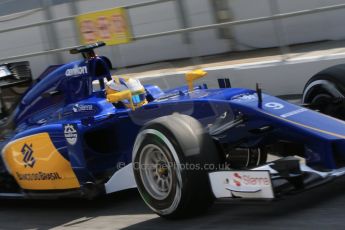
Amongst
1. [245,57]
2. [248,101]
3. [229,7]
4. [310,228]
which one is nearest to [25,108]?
[248,101]

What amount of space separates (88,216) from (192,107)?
1.36m

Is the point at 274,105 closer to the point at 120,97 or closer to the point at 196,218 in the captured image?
the point at 196,218

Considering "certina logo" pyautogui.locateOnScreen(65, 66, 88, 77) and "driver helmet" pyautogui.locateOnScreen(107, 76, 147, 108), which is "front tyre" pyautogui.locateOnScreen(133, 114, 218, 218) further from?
"certina logo" pyautogui.locateOnScreen(65, 66, 88, 77)

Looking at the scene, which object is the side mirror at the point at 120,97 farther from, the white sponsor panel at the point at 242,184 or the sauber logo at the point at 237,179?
the sauber logo at the point at 237,179

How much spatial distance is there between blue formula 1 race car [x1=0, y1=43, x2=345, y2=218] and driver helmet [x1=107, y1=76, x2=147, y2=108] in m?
0.01

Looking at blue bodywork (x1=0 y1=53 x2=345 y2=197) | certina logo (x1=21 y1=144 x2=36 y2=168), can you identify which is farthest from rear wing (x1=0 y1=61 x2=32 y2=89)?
certina logo (x1=21 y1=144 x2=36 y2=168)

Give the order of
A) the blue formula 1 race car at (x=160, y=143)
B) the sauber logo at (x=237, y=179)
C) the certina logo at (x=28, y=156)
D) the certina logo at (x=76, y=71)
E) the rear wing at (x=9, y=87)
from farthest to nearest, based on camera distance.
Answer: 1. the rear wing at (x=9, y=87)
2. the certina logo at (x=76, y=71)
3. the certina logo at (x=28, y=156)
4. the blue formula 1 race car at (x=160, y=143)
5. the sauber logo at (x=237, y=179)

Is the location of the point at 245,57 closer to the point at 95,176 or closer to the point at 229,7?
the point at 229,7

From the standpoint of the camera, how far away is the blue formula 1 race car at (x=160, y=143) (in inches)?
176

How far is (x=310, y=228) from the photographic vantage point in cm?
413

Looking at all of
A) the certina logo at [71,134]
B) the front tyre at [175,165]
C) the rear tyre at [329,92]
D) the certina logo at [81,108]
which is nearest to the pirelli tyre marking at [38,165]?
the certina logo at [71,134]

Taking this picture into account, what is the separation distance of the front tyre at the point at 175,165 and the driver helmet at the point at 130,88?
2.62ft

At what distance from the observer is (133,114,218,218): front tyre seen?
446cm

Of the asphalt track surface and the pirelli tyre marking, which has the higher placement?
the pirelli tyre marking
